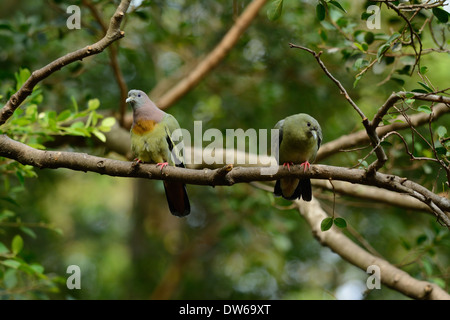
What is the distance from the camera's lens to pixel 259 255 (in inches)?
310

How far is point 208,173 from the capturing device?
9.30 feet

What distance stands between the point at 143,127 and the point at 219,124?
9.79ft

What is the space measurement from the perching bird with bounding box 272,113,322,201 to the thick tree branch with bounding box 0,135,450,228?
0.79 m

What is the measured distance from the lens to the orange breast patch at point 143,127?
3846 mm

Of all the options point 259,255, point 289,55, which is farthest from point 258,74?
point 259,255

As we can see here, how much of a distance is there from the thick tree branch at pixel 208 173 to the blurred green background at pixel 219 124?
1.97 m

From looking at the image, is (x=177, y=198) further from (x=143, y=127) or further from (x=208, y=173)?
(x=208, y=173)

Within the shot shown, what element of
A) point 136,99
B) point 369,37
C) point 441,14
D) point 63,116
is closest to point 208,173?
point 63,116

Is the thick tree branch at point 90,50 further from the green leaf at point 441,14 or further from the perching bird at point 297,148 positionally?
the green leaf at point 441,14

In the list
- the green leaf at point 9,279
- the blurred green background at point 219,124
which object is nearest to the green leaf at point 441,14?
the blurred green background at point 219,124

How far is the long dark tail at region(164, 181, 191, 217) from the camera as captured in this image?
12.3ft

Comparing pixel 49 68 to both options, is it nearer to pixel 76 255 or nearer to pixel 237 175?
pixel 237 175
